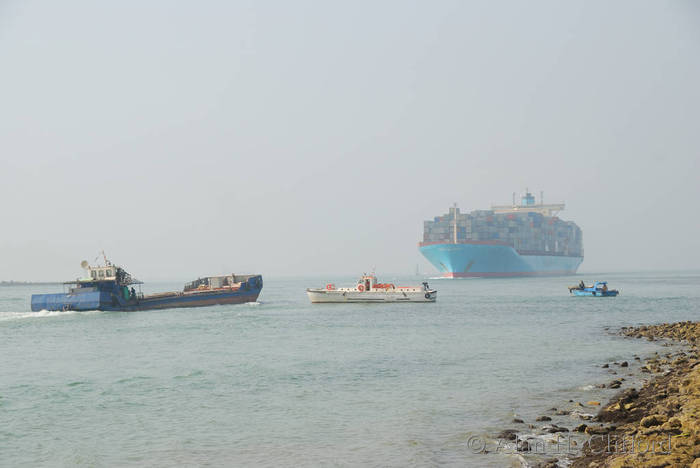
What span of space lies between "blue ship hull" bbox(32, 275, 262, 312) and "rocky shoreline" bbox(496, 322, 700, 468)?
176 feet

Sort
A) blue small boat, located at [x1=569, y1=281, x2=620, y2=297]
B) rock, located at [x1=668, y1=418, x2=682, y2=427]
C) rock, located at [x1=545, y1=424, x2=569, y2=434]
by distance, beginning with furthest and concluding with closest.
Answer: blue small boat, located at [x1=569, y1=281, x2=620, y2=297] < rock, located at [x1=545, y1=424, x2=569, y2=434] < rock, located at [x1=668, y1=418, x2=682, y2=427]

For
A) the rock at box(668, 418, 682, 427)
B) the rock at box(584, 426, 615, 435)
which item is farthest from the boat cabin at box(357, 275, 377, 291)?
the rock at box(668, 418, 682, 427)

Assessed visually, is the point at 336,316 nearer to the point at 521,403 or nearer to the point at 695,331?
the point at 695,331

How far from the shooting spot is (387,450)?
1563 cm

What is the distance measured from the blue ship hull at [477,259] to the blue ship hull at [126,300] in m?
102

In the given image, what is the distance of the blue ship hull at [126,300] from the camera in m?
64.7

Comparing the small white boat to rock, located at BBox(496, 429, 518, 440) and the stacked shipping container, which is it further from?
the stacked shipping container

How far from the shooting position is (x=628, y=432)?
1513 centimetres

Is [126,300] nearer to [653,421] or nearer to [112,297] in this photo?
[112,297]

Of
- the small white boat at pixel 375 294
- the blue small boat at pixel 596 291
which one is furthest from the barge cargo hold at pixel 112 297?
the blue small boat at pixel 596 291

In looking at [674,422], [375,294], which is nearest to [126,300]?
[375,294]

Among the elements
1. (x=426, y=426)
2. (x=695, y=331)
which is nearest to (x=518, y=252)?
(x=695, y=331)

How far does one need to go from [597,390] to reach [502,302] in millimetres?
57302

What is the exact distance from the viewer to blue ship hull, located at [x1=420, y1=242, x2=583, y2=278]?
172 meters
